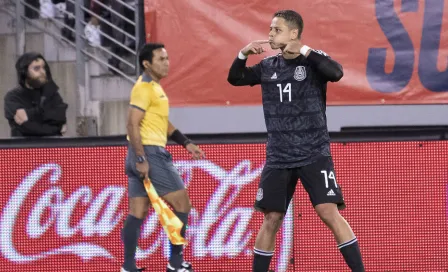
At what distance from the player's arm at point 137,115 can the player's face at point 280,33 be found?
115 centimetres

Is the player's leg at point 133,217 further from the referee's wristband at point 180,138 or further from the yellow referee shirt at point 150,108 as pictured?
the referee's wristband at point 180,138

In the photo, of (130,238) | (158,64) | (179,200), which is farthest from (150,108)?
(130,238)

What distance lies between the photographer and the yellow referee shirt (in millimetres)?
8227

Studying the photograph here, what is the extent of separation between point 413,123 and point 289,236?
220 centimetres

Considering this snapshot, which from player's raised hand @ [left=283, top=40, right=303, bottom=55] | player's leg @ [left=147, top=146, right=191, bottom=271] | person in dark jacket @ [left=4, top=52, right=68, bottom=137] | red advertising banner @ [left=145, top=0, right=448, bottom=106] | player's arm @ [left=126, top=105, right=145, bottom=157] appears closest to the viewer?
player's raised hand @ [left=283, top=40, right=303, bottom=55]

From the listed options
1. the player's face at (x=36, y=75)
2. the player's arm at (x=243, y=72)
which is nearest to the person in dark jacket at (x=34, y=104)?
the player's face at (x=36, y=75)

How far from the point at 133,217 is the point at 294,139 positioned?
150cm

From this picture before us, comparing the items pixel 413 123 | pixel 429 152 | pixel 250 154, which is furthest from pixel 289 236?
pixel 413 123

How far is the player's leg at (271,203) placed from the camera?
308 inches

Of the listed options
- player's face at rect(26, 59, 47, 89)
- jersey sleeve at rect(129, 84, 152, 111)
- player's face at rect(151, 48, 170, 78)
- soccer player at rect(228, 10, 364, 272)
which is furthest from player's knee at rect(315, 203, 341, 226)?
player's face at rect(26, 59, 47, 89)

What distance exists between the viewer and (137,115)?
26.8 ft

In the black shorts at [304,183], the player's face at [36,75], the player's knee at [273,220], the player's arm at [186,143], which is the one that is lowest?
the player's knee at [273,220]

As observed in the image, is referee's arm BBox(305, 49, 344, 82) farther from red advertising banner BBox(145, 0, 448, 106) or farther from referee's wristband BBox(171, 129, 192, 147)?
red advertising banner BBox(145, 0, 448, 106)

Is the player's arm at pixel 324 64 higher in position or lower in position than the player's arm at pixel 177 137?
higher
